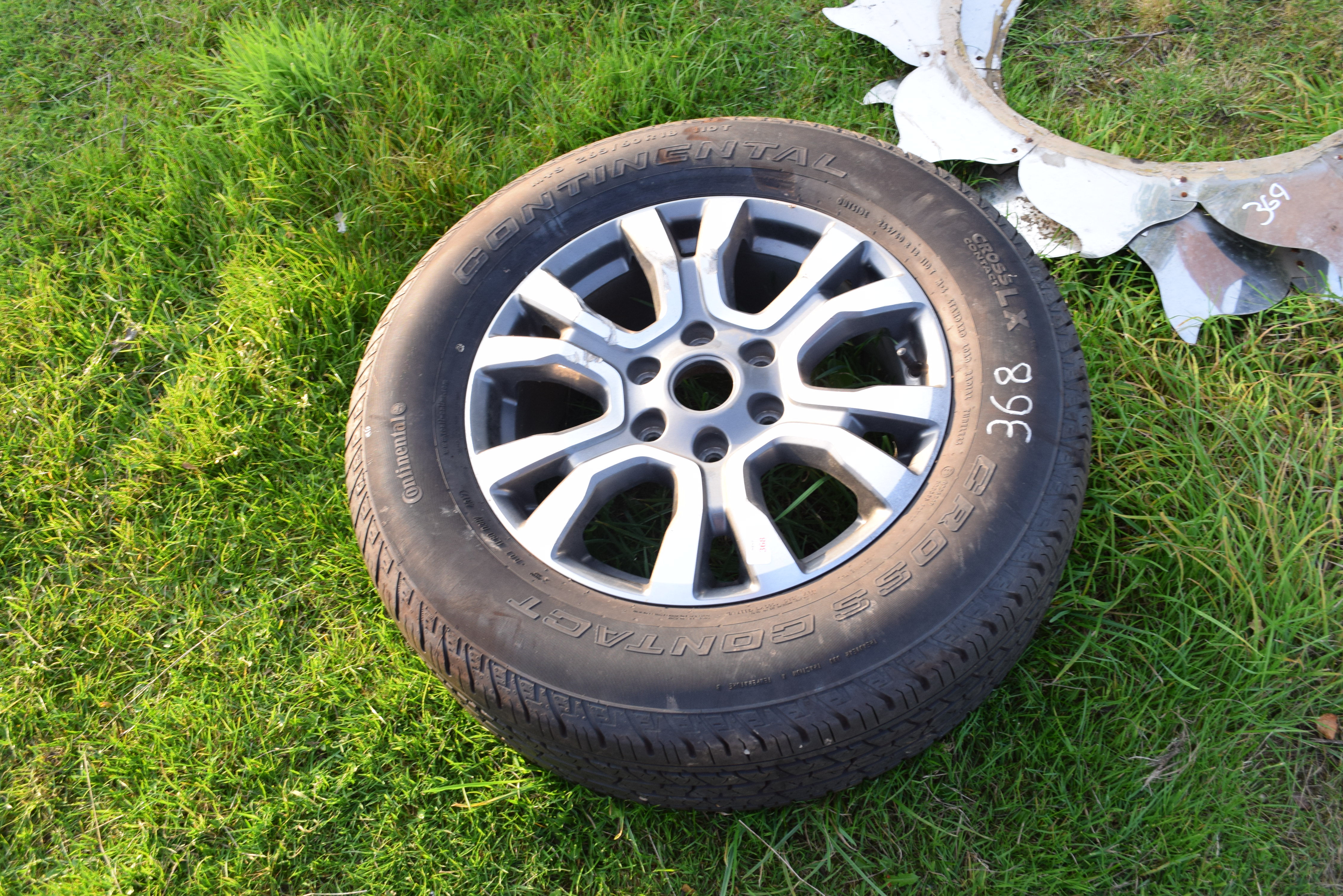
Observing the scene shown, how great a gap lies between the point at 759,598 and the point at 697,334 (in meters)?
0.80

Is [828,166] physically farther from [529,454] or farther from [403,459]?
[403,459]

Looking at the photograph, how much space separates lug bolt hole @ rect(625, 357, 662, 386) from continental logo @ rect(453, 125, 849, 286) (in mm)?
517

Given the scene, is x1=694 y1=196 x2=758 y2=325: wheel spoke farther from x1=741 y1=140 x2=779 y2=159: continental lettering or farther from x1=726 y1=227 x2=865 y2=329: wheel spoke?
x1=741 y1=140 x2=779 y2=159: continental lettering

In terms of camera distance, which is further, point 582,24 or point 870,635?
point 582,24

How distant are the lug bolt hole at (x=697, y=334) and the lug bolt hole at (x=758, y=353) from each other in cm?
11

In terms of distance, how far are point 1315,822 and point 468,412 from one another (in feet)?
7.84

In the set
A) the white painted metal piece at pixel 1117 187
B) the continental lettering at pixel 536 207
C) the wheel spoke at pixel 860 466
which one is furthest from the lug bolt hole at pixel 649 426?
the white painted metal piece at pixel 1117 187

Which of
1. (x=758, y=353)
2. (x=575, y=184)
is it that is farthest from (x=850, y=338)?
(x=575, y=184)

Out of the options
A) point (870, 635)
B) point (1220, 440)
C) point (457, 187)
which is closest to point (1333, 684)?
point (1220, 440)

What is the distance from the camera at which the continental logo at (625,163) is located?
2.48m

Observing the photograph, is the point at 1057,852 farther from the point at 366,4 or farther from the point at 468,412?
the point at 366,4

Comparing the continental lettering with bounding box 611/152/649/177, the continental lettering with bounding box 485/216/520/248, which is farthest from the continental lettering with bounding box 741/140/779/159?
the continental lettering with bounding box 485/216/520/248

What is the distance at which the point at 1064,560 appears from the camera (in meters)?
2.08

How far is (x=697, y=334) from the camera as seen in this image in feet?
8.04
